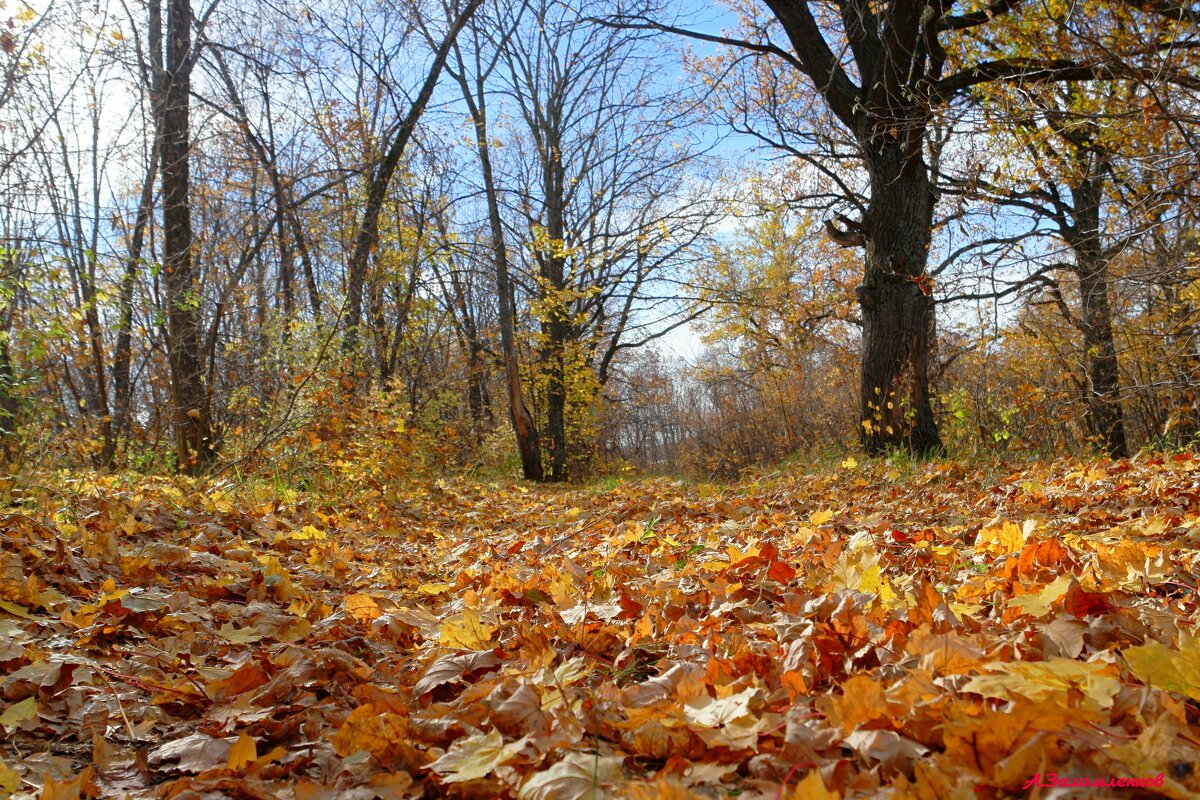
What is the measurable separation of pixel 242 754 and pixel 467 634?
684mm

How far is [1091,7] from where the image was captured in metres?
5.37

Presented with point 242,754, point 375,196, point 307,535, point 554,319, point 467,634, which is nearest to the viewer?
point 242,754

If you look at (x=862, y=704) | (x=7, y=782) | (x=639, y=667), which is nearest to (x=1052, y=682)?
(x=862, y=704)

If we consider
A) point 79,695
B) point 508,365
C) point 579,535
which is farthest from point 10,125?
point 79,695

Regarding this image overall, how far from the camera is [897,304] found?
22.8ft

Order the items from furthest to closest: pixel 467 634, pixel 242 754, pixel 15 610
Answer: pixel 15 610 → pixel 467 634 → pixel 242 754

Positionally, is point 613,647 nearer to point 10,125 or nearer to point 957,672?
point 957,672

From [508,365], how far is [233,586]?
9.24 metres

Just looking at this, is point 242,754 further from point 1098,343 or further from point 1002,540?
point 1098,343

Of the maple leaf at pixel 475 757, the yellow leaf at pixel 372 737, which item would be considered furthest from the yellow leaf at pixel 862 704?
the yellow leaf at pixel 372 737

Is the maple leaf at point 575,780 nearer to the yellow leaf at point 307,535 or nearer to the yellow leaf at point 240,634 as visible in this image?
the yellow leaf at point 240,634

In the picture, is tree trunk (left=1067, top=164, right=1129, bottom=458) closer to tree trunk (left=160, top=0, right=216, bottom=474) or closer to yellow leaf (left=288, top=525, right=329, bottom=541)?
yellow leaf (left=288, top=525, right=329, bottom=541)

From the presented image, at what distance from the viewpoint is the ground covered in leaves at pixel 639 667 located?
0.99 m

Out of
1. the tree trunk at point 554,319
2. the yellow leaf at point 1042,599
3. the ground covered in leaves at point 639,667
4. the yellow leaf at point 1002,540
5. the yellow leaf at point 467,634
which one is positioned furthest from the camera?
the tree trunk at point 554,319
